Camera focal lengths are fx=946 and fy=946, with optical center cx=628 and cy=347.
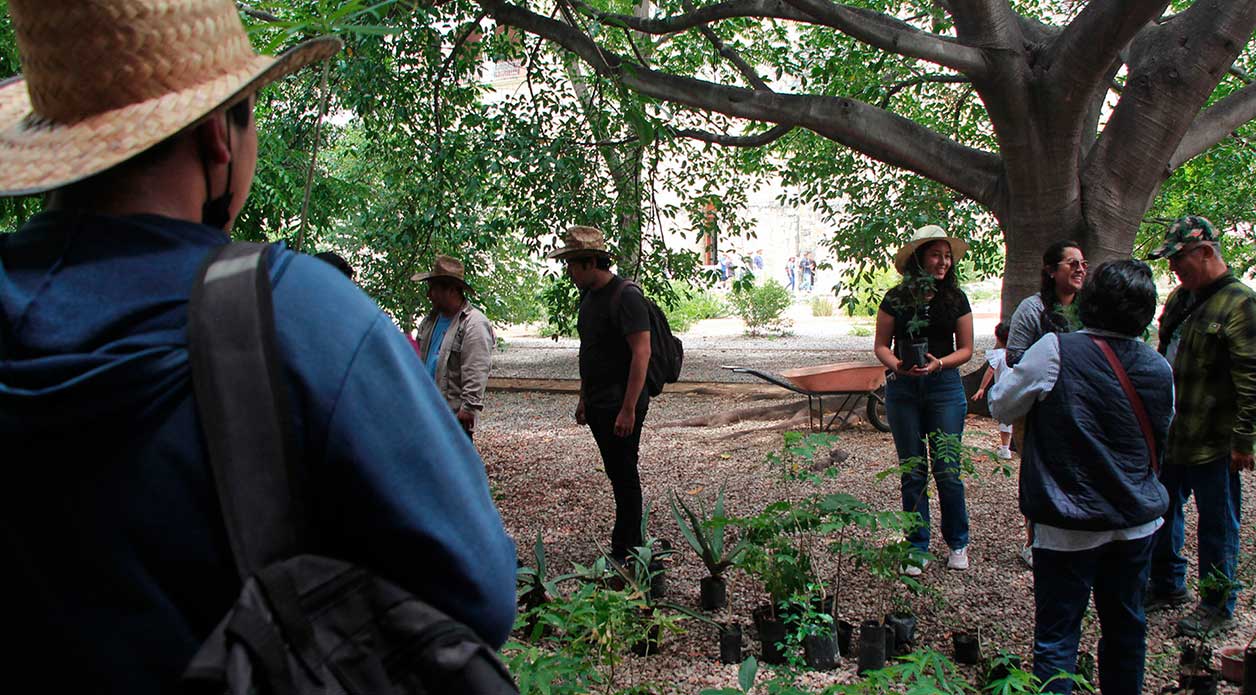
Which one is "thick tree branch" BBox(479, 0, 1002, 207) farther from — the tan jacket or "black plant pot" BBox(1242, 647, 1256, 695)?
"black plant pot" BBox(1242, 647, 1256, 695)

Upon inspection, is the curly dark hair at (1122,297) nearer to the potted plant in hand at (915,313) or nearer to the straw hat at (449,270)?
the potted plant in hand at (915,313)

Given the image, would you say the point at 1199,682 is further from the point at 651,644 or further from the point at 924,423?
the point at 651,644

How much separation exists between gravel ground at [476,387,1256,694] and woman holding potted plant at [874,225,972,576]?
45 centimetres

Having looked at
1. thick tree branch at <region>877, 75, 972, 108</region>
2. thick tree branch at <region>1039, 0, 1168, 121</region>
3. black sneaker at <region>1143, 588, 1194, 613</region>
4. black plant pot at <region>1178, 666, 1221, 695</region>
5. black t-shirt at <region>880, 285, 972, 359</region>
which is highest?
thick tree branch at <region>877, 75, 972, 108</region>

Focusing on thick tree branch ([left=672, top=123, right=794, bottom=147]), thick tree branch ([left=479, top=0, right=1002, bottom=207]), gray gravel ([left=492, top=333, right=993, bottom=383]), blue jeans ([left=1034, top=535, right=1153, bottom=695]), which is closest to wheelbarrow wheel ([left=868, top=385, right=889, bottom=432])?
thick tree branch ([left=479, top=0, right=1002, bottom=207])

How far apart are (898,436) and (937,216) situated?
15.4ft

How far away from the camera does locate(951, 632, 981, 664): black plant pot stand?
418cm

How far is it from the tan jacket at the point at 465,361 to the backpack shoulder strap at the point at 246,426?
4.73 metres

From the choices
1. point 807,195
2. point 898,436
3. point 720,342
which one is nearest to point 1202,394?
point 898,436

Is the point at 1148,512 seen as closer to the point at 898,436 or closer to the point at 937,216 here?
the point at 898,436

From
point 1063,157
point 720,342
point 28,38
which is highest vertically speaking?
point 1063,157

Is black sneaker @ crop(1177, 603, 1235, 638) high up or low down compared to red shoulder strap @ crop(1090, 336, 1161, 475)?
down

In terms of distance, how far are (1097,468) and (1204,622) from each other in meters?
1.86

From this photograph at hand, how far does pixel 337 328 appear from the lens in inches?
42.7
